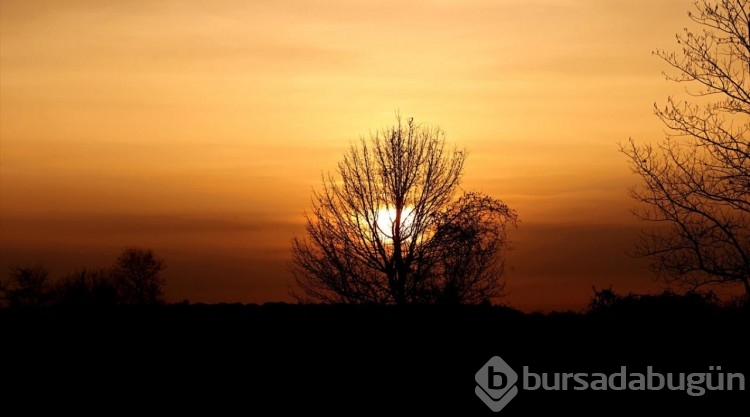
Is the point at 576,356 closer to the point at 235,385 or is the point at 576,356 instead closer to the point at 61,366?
the point at 235,385

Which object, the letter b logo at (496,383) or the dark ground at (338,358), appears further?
the letter b logo at (496,383)

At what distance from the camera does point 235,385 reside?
489 inches

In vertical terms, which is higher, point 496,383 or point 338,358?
point 338,358

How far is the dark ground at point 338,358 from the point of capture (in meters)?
12.0

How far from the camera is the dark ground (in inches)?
472

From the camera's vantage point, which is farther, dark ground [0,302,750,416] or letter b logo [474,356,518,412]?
letter b logo [474,356,518,412]

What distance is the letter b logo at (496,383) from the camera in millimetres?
12273

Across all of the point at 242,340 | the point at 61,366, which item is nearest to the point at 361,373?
the point at 242,340

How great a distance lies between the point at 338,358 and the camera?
13484mm

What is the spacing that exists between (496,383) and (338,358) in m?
2.39

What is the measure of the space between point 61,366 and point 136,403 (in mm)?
1636

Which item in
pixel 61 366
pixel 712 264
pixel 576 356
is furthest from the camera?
pixel 712 264

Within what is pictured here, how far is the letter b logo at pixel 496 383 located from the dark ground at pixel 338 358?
13 centimetres

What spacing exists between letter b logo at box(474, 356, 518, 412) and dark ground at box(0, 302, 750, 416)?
0.13 m
